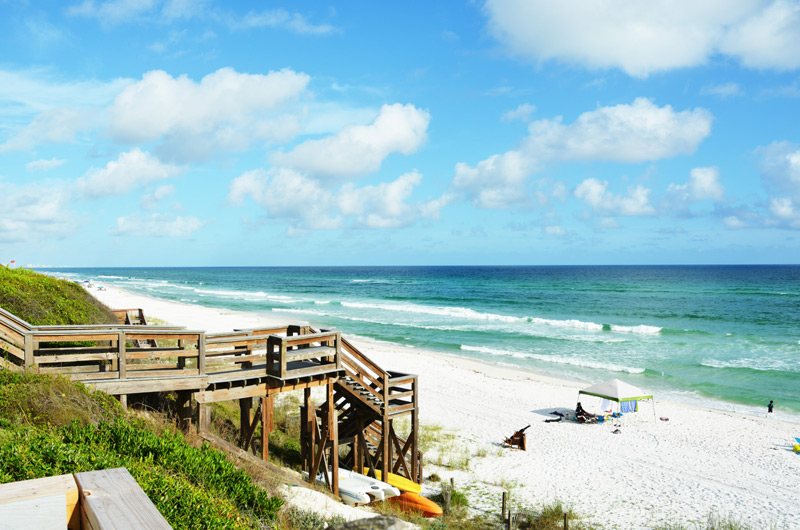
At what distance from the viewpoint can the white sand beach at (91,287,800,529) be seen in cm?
1433

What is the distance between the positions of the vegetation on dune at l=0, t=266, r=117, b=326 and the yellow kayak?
9571 millimetres

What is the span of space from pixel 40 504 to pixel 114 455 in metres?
3.37

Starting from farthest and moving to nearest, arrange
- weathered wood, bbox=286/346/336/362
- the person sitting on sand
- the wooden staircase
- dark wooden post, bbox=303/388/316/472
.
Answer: the person sitting on sand → the wooden staircase → dark wooden post, bbox=303/388/316/472 → weathered wood, bbox=286/346/336/362

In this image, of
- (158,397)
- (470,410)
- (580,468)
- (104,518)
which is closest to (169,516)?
(104,518)

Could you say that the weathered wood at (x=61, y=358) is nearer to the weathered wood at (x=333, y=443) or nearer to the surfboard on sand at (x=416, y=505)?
the weathered wood at (x=333, y=443)

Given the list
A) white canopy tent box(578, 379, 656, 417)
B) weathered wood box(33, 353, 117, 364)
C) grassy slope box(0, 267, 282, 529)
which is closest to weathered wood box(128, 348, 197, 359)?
weathered wood box(33, 353, 117, 364)

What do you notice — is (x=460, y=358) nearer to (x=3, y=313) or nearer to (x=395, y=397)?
(x=395, y=397)

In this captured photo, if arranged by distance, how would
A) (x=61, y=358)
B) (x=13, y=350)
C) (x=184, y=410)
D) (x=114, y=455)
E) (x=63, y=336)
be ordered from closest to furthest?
1. (x=114, y=455)
2. (x=13, y=350)
3. (x=63, y=336)
4. (x=61, y=358)
5. (x=184, y=410)

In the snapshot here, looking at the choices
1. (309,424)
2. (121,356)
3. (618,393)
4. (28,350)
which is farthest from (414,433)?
(618,393)

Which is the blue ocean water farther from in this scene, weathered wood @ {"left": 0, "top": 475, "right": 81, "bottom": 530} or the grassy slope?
weathered wood @ {"left": 0, "top": 475, "right": 81, "bottom": 530}

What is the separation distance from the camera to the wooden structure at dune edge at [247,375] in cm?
934

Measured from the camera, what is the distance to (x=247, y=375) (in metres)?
11.1

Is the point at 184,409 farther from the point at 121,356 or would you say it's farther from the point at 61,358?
the point at 61,358

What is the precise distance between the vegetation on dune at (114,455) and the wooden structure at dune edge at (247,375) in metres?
1.10
